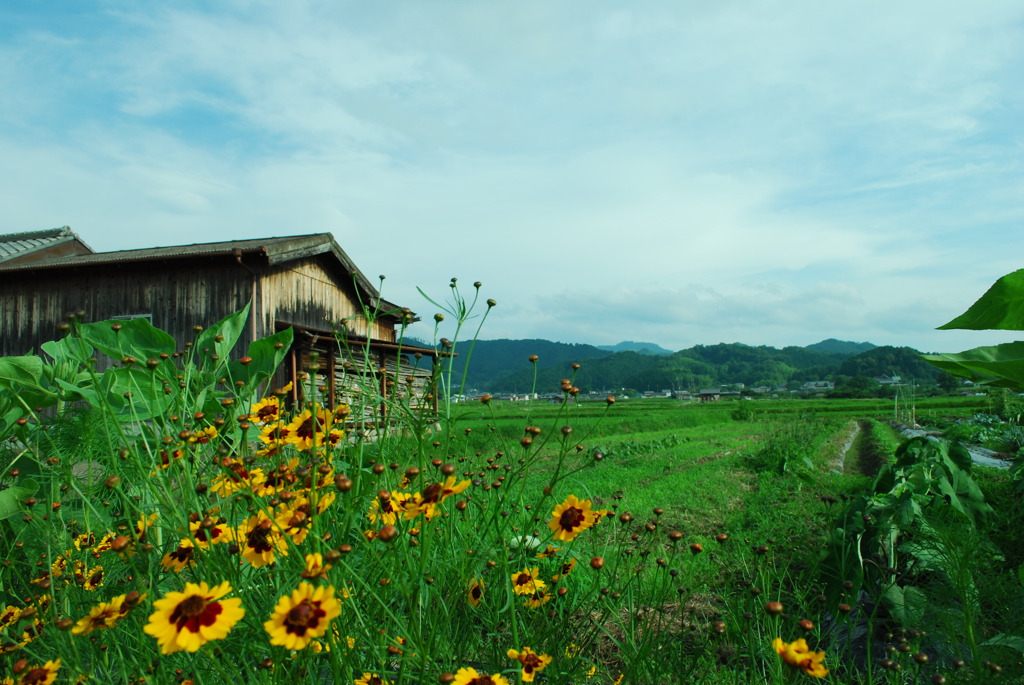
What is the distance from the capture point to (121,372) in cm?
206

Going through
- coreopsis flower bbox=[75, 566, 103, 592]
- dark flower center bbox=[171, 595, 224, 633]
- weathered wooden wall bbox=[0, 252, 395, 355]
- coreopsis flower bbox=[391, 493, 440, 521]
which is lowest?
coreopsis flower bbox=[75, 566, 103, 592]

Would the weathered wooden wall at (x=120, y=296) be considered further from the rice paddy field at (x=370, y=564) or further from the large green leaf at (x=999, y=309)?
the large green leaf at (x=999, y=309)

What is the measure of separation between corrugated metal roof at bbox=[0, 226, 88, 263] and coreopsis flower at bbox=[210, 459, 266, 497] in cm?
1884

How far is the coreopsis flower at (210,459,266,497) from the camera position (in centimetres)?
127

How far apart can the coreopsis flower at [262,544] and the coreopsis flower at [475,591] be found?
22.1 inches

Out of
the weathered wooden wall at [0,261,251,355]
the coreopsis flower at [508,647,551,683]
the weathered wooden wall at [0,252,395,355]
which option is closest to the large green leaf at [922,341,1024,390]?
the coreopsis flower at [508,647,551,683]

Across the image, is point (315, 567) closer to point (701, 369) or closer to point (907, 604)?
point (907, 604)

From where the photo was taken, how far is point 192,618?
905mm

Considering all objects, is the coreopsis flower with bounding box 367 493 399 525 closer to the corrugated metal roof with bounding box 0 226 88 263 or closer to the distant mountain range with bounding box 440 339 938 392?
the corrugated metal roof with bounding box 0 226 88 263

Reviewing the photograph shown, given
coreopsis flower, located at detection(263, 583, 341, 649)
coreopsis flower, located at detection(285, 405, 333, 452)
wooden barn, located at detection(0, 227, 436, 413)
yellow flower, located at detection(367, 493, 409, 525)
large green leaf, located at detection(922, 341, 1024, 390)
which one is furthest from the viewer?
wooden barn, located at detection(0, 227, 436, 413)

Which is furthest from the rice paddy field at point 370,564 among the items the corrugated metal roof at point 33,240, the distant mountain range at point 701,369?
the distant mountain range at point 701,369

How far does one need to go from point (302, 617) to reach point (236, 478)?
1.66 feet

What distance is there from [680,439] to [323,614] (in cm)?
1667

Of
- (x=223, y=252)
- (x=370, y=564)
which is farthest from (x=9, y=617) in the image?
(x=223, y=252)
